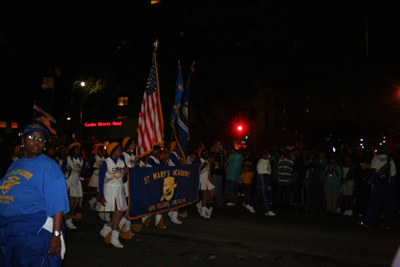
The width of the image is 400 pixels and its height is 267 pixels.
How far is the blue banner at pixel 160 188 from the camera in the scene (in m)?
7.02

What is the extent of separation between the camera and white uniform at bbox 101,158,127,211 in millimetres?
6344

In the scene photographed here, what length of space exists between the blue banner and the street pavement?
596 millimetres

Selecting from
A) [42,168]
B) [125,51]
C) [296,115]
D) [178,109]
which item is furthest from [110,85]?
[296,115]

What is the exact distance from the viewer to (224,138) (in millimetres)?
35406

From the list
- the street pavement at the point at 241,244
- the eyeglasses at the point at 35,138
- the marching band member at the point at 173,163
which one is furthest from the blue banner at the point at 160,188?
the eyeglasses at the point at 35,138

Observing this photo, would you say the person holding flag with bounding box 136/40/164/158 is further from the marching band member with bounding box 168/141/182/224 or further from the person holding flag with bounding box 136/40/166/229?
the marching band member with bounding box 168/141/182/224

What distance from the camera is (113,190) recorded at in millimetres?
6422

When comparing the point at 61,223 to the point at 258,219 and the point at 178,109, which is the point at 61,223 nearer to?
the point at 178,109

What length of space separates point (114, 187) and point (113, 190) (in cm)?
6

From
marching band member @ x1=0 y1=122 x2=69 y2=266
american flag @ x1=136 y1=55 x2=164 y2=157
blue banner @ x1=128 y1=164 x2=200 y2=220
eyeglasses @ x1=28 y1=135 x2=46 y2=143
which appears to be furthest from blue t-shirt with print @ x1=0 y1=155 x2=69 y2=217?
american flag @ x1=136 y1=55 x2=164 y2=157

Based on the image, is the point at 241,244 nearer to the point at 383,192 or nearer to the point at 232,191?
the point at 383,192

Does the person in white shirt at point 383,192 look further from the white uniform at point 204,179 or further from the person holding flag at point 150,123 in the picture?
the person holding flag at point 150,123

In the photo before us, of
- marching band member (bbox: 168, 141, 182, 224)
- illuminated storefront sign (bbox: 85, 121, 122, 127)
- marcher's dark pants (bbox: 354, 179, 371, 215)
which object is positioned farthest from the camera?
illuminated storefront sign (bbox: 85, 121, 122, 127)

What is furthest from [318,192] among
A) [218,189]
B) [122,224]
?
[122,224]
